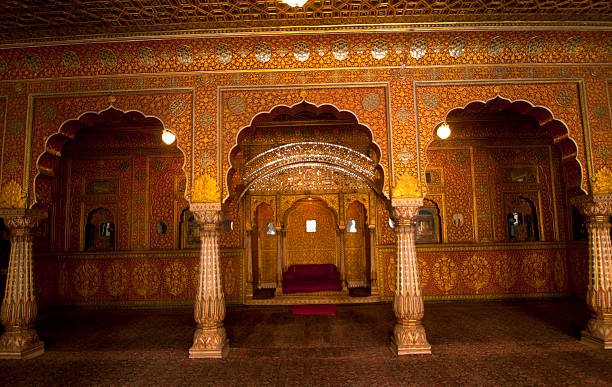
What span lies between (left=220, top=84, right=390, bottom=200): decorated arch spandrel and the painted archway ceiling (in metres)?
0.99

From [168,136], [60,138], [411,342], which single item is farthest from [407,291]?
[60,138]

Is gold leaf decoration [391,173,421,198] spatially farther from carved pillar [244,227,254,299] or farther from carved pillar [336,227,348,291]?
carved pillar [244,227,254,299]

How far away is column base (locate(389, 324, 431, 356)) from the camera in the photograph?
572 cm

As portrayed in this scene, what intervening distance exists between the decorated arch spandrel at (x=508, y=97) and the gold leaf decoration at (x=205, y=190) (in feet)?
11.6

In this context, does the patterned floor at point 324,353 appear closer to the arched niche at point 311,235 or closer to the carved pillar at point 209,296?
the carved pillar at point 209,296

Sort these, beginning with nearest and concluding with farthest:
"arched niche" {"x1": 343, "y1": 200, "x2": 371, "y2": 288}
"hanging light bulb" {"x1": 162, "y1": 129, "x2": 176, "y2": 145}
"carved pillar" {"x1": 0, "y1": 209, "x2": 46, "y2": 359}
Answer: "carved pillar" {"x1": 0, "y1": 209, "x2": 46, "y2": 359}, "hanging light bulb" {"x1": 162, "y1": 129, "x2": 176, "y2": 145}, "arched niche" {"x1": 343, "y1": 200, "x2": 371, "y2": 288}

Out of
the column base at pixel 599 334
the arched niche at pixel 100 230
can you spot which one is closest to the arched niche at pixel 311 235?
the arched niche at pixel 100 230

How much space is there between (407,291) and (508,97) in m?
3.63

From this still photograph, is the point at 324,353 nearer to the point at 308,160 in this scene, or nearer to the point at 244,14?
the point at 308,160

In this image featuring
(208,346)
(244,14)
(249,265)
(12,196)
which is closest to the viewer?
(244,14)

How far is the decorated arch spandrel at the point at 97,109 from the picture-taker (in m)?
6.19

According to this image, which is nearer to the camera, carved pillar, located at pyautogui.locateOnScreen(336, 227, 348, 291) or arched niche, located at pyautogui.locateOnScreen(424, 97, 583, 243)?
arched niche, located at pyautogui.locateOnScreen(424, 97, 583, 243)

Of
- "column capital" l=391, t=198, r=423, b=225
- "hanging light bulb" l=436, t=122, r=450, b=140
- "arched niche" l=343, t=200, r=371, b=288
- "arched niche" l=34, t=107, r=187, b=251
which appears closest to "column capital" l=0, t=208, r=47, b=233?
"arched niche" l=34, t=107, r=187, b=251

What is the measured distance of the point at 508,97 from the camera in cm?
612
